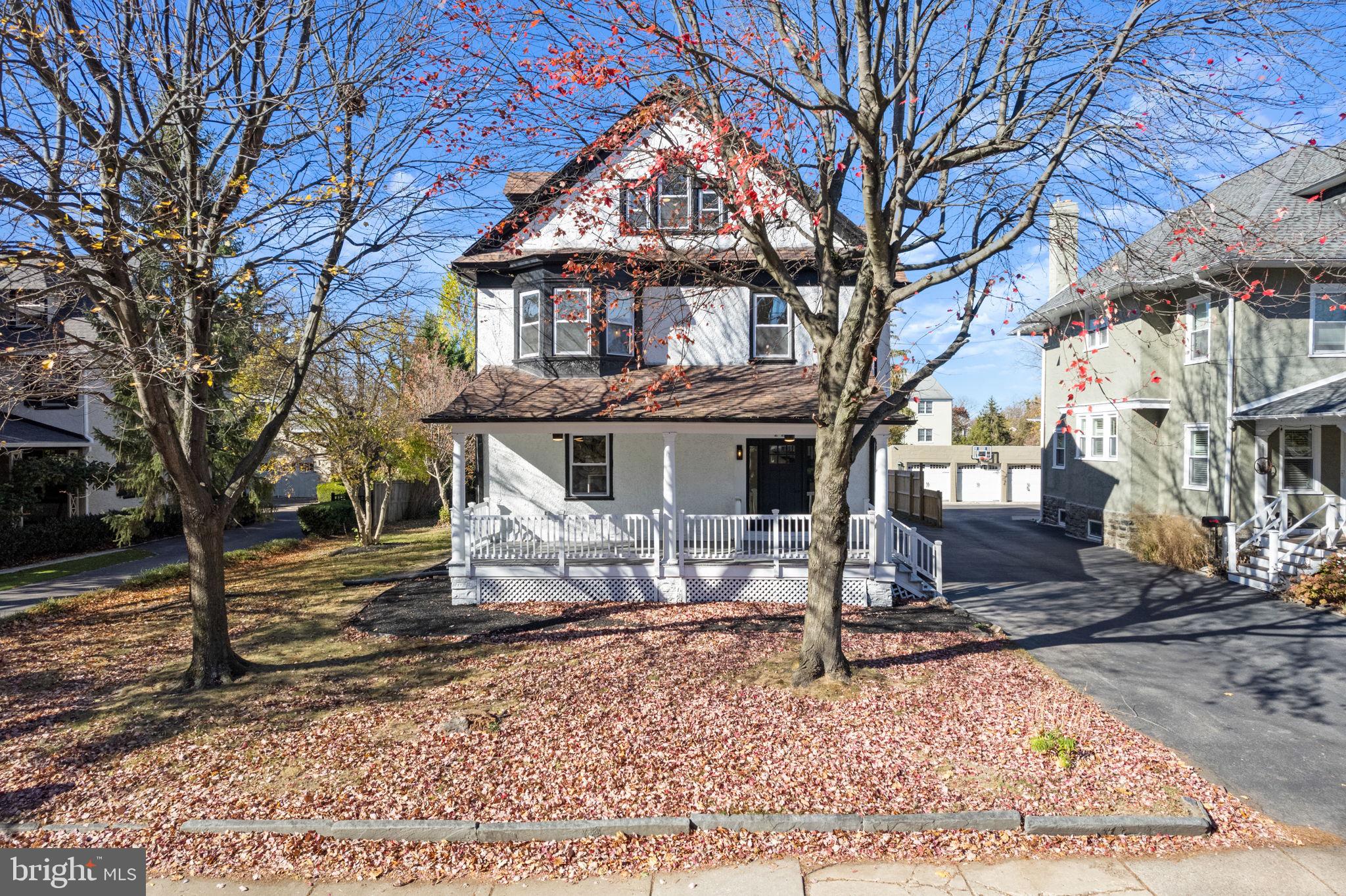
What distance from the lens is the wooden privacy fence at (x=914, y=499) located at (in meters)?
22.0

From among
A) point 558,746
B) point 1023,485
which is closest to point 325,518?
point 558,746

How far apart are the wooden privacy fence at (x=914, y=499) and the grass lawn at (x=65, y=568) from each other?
22.0 metres

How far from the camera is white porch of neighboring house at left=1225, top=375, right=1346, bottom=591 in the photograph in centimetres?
1199

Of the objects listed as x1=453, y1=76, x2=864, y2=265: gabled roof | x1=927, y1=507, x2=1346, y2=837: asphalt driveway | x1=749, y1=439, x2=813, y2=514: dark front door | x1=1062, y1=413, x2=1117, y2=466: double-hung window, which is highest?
x1=453, y1=76, x2=864, y2=265: gabled roof

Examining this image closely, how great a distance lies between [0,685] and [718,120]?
10.5 m

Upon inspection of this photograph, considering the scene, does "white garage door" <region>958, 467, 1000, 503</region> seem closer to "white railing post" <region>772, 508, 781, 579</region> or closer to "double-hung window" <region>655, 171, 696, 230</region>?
"white railing post" <region>772, 508, 781, 579</region>

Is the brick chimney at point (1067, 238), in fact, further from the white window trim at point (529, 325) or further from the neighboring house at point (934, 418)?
the neighboring house at point (934, 418)

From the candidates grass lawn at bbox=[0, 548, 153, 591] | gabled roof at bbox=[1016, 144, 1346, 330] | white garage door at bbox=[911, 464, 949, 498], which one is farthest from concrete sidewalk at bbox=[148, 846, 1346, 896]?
white garage door at bbox=[911, 464, 949, 498]

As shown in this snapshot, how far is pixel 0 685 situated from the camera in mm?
7758

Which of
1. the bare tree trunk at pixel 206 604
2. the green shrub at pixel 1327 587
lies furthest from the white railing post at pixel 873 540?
the bare tree trunk at pixel 206 604

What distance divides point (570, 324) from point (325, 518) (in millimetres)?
14665

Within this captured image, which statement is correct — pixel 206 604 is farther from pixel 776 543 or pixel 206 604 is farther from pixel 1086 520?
pixel 1086 520

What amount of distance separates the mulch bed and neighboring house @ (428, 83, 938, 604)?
11.1ft

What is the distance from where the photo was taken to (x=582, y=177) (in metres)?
11.6
